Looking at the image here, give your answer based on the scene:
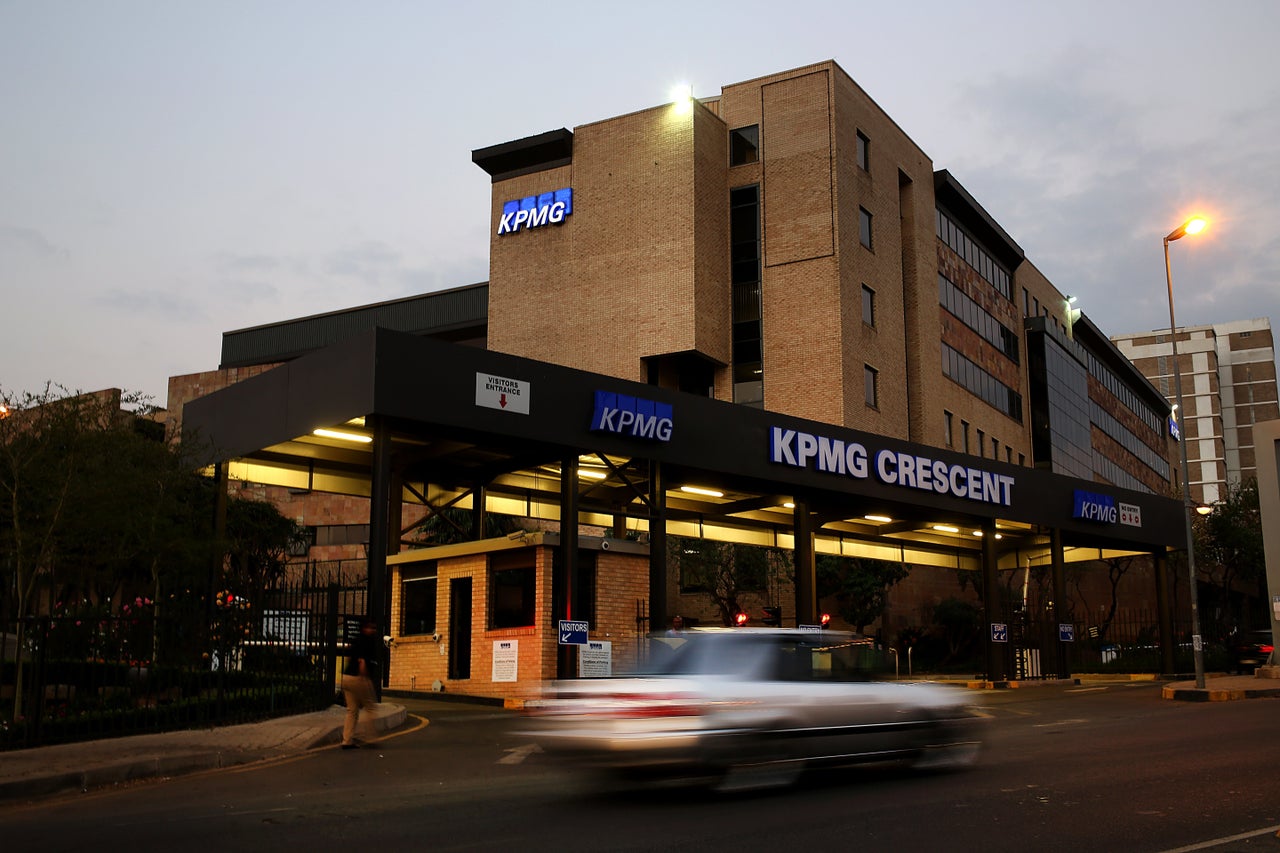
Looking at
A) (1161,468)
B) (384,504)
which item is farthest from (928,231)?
(1161,468)

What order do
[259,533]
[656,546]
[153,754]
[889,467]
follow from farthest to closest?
[259,533] < [889,467] < [656,546] < [153,754]

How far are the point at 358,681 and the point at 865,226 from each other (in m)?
36.4

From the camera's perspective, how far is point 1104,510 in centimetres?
4028

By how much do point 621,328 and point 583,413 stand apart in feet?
72.9

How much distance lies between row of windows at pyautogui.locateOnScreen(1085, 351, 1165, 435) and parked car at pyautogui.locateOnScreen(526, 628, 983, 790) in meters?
68.5

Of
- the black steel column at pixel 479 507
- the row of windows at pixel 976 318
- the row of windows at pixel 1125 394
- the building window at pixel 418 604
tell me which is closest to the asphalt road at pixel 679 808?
the building window at pixel 418 604

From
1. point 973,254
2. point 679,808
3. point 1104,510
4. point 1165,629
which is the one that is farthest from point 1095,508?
point 679,808

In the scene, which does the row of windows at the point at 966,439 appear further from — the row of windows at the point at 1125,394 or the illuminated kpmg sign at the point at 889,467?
the row of windows at the point at 1125,394

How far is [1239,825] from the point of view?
8953 millimetres

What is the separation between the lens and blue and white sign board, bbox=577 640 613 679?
2305 centimetres

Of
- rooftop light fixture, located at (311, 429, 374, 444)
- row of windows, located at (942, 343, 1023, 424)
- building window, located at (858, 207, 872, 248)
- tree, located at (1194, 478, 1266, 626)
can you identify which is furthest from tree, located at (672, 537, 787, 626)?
rooftop light fixture, located at (311, 429, 374, 444)

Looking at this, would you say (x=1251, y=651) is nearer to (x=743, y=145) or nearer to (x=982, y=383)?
(x=982, y=383)

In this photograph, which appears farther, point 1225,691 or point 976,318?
point 976,318

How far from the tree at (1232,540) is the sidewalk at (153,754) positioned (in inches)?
2328
